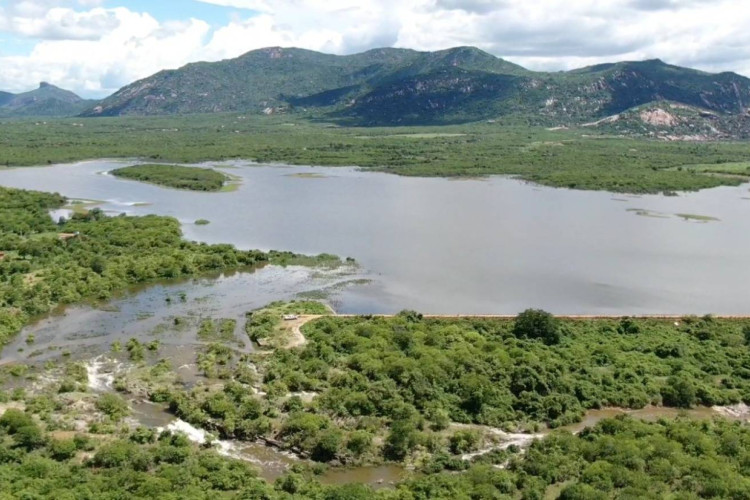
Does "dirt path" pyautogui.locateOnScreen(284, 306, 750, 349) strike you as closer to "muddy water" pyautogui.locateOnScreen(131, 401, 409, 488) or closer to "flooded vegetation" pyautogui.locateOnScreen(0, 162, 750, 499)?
"flooded vegetation" pyautogui.locateOnScreen(0, 162, 750, 499)

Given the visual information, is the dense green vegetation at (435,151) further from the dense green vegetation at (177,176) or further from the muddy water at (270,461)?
the muddy water at (270,461)

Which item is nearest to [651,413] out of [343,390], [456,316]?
[456,316]

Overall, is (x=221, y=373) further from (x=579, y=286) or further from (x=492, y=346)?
(x=579, y=286)

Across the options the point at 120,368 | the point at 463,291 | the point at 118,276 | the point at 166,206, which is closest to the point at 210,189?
the point at 166,206

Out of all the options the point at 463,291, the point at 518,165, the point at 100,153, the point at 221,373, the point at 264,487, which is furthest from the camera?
the point at 100,153

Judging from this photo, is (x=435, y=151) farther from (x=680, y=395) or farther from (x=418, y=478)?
(x=418, y=478)

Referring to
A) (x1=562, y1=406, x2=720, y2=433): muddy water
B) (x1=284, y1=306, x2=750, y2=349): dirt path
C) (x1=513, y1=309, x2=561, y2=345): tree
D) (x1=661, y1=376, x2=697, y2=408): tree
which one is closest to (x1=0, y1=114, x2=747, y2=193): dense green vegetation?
(x1=284, y1=306, x2=750, y2=349): dirt path
